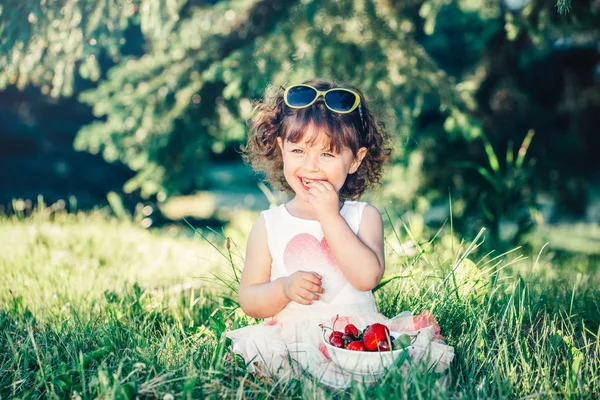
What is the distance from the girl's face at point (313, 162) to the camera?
228cm

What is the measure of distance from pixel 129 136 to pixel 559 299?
→ 143 inches

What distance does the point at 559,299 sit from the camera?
297cm

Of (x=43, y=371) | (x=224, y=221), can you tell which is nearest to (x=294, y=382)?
(x=43, y=371)

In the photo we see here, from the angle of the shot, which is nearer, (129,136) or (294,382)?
(294,382)

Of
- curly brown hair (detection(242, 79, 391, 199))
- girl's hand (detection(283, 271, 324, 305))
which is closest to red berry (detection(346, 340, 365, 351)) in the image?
girl's hand (detection(283, 271, 324, 305))

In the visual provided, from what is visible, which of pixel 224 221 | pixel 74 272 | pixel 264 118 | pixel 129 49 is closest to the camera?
pixel 264 118

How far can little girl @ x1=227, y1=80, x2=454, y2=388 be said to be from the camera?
2.12 m

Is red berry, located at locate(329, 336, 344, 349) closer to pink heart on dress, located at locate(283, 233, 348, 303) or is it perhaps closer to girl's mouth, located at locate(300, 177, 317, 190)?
pink heart on dress, located at locate(283, 233, 348, 303)

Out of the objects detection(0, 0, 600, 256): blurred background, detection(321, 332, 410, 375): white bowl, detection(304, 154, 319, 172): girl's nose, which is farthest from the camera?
detection(0, 0, 600, 256): blurred background

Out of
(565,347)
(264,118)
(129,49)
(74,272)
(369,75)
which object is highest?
(129,49)

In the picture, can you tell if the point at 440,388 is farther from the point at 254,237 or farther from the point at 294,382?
the point at 254,237

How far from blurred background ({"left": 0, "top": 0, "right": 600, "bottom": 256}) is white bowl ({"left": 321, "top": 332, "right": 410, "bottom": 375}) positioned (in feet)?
4.45

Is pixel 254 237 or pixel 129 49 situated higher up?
pixel 129 49

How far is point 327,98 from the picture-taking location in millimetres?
2307
